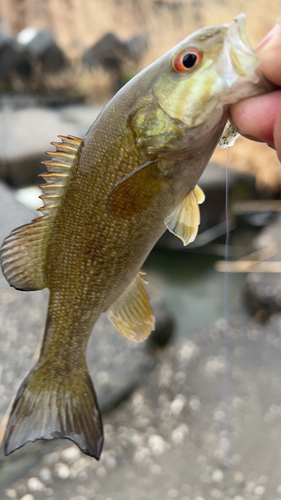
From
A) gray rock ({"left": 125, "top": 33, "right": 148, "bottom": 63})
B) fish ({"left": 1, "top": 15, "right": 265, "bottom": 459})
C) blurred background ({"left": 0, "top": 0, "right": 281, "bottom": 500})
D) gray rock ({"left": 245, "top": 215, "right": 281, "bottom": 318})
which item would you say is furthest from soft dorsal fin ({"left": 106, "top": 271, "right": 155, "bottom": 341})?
gray rock ({"left": 125, "top": 33, "right": 148, "bottom": 63})

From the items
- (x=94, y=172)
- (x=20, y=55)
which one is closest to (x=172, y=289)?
(x=94, y=172)

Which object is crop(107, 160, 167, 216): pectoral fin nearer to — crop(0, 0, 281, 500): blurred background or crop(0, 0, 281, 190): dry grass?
crop(0, 0, 281, 500): blurred background

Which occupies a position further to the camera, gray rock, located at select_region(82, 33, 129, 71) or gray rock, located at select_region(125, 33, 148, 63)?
gray rock, located at select_region(82, 33, 129, 71)

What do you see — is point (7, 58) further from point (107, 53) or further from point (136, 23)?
point (136, 23)

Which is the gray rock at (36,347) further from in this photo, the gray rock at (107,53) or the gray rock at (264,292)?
the gray rock at (107,53)

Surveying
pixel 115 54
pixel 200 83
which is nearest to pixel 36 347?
pixel 200 83

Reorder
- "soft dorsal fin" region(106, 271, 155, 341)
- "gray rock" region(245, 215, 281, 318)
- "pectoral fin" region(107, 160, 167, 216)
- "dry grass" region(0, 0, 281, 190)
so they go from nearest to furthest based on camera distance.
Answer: "pectoral fin" region(107, 160, 167, 216) < "soft dorsal fin" region(106, 271, 155, 341) < "gray rock" region(245, 215, 281, 318) < "dry grass" region(0, 0, 281, 190)

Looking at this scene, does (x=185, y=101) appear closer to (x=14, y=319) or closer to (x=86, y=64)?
(x=14, y=319)
